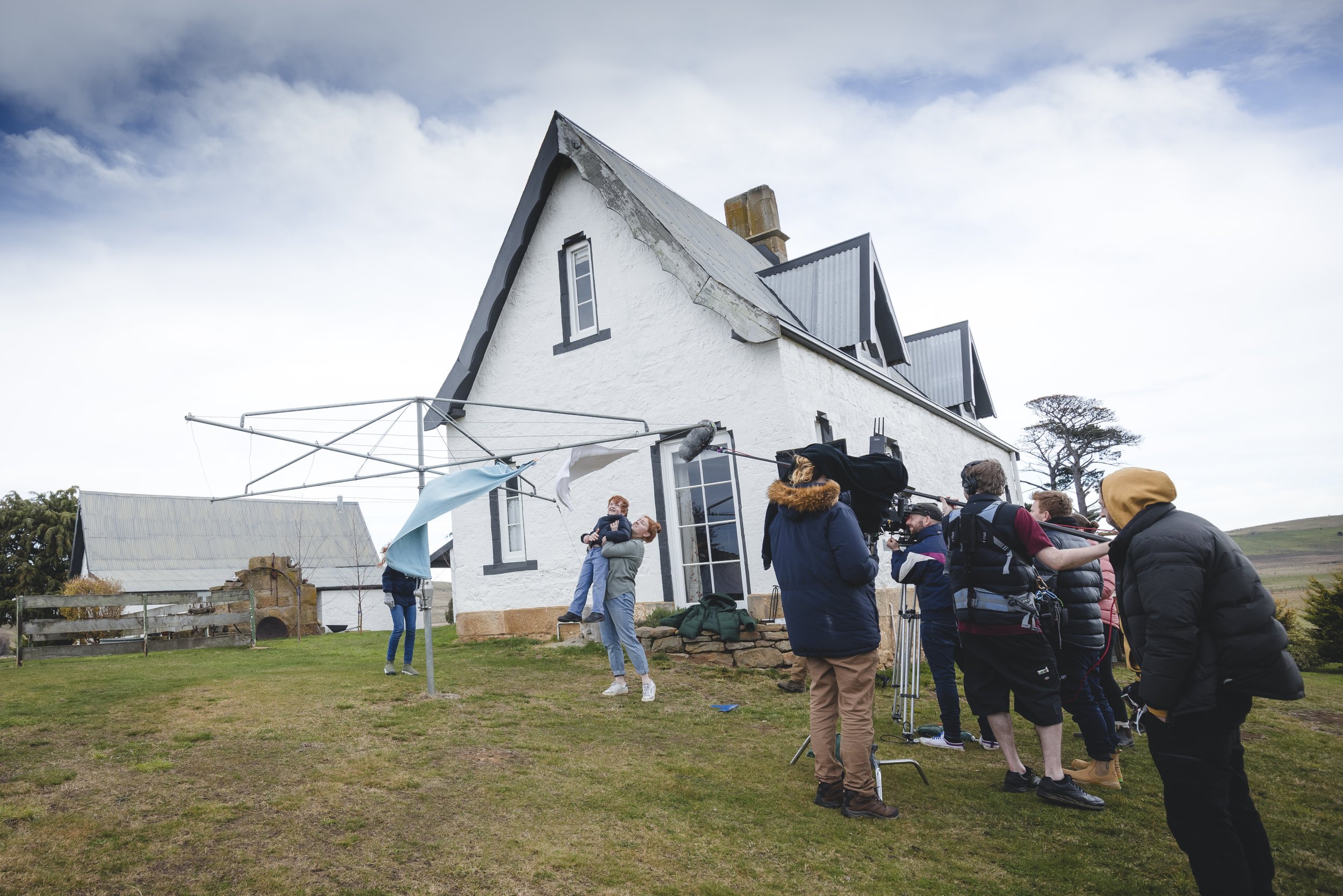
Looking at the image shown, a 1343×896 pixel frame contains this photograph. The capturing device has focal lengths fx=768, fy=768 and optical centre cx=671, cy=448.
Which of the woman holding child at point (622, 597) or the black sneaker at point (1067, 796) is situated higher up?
the woman holding child at point (622, 597)

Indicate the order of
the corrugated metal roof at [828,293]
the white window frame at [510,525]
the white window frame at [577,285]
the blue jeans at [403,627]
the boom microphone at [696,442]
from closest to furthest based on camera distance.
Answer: the blue jeans at [403,627], the boom microphone at [696,442], the white window frame at [577,285], the corrugated metal roof at [828,293], the white window frame at [510,525]

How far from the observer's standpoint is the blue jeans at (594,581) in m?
7.45

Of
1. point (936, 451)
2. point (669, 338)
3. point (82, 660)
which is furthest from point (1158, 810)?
point (82, 660)

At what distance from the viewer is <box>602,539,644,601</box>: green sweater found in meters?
7.40

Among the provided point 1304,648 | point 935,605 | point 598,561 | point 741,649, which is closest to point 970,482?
point 935,605

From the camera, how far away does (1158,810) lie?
4469 mm

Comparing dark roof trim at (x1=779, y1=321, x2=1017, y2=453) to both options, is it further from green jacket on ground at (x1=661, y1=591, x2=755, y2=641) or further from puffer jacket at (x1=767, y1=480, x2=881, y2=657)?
puffer jacket at (x1=767, y1=480, x2=881, y2=657)

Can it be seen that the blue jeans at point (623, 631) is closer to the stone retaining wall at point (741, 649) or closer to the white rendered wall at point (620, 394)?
the stone retaining wall at point (741, 649)

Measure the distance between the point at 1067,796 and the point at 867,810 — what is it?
4.01 feet

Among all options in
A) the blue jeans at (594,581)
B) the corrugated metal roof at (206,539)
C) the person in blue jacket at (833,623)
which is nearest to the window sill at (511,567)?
the blue jeans at (594,581)

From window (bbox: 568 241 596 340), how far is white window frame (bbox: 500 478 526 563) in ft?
9.26

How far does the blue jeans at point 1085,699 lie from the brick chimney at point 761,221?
14211 mm

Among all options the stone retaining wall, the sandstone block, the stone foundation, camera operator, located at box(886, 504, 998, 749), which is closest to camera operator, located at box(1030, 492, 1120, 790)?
camera operator, located at box(886, 504, 998, 749)

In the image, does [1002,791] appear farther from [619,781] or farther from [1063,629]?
[619,781]
